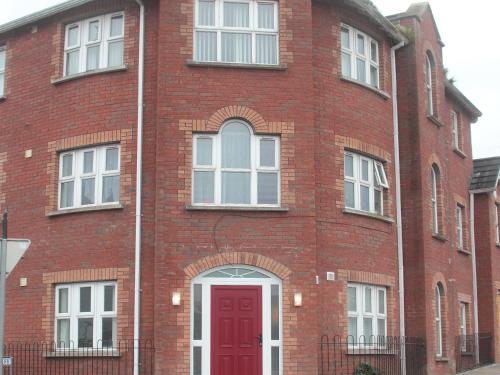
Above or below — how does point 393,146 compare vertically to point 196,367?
above

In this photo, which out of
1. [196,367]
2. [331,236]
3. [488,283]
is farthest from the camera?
[488,283]

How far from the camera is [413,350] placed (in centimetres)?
2111

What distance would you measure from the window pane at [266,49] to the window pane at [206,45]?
3.12ft

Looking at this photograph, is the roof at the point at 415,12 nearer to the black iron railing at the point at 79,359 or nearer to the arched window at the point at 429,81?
the arched window at the point at 429,81

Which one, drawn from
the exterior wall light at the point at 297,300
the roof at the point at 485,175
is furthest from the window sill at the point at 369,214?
the roof at the point at 485,175

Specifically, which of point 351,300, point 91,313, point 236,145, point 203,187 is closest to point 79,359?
point 91,313

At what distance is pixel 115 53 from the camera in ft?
64.3

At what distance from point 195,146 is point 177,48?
2.17 metres

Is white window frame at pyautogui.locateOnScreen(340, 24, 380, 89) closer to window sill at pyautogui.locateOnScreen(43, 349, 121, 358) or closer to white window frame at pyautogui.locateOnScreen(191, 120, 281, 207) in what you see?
white window frame at pyautogui.locateOnScreen(191, 120, 281, 207)

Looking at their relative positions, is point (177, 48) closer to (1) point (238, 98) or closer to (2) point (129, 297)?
(1) point (238, 98)

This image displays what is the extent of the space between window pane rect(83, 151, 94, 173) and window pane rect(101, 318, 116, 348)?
3.37 metres

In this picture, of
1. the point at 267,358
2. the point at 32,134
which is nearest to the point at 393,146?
the point at 267,358

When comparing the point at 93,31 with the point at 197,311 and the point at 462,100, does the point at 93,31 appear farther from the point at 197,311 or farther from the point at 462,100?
the point at 462,100

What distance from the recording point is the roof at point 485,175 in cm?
2784
